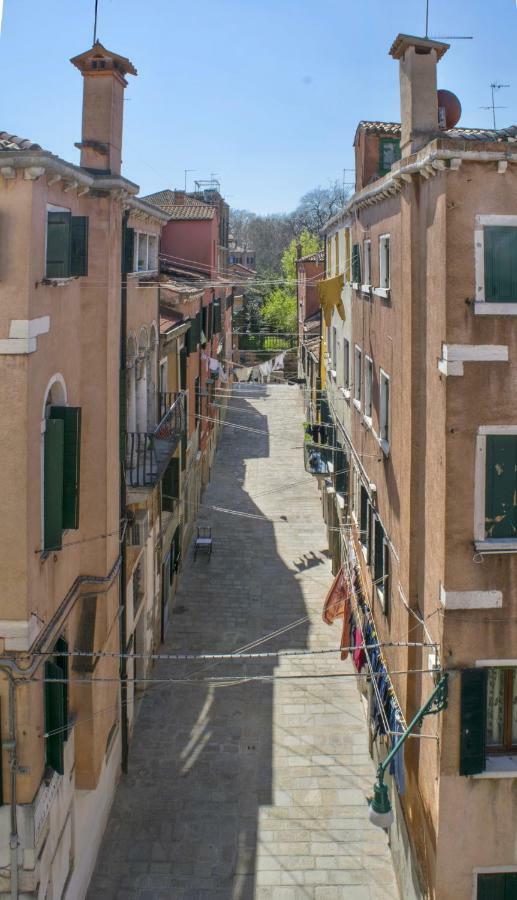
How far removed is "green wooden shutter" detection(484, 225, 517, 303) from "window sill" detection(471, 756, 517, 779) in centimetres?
582

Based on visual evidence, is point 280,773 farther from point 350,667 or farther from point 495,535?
point 495,535

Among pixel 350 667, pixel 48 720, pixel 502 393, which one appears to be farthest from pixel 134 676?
pixel 502 393

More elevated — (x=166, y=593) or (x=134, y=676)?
(x=166, y=593)

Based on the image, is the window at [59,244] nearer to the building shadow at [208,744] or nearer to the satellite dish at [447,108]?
the building shadow at [208,744]

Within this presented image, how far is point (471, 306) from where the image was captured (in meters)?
9.81

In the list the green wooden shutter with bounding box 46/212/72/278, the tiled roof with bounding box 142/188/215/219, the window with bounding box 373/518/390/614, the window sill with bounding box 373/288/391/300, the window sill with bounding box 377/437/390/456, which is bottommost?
the window with bounding box 373/518/390/614

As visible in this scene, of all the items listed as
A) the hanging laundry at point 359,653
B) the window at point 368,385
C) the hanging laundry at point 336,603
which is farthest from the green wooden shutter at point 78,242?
the hanging laundry at point 336,603

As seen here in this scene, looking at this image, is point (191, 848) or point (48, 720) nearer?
point (48, 720)

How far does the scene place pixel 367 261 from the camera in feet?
54.2

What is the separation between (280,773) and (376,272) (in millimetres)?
9770

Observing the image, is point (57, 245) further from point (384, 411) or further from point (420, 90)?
point (384, 411)

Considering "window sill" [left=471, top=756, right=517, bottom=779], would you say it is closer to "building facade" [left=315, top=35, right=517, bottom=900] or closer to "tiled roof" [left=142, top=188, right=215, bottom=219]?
"building facade" [left=315, top=35, right=517, bottom=900]

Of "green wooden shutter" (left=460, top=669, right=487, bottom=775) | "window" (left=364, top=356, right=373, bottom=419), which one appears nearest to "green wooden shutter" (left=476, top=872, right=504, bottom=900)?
"green wooden shutter" (left=460, top=669, right=487, bottom=775)

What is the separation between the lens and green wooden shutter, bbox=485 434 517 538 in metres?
10.0
